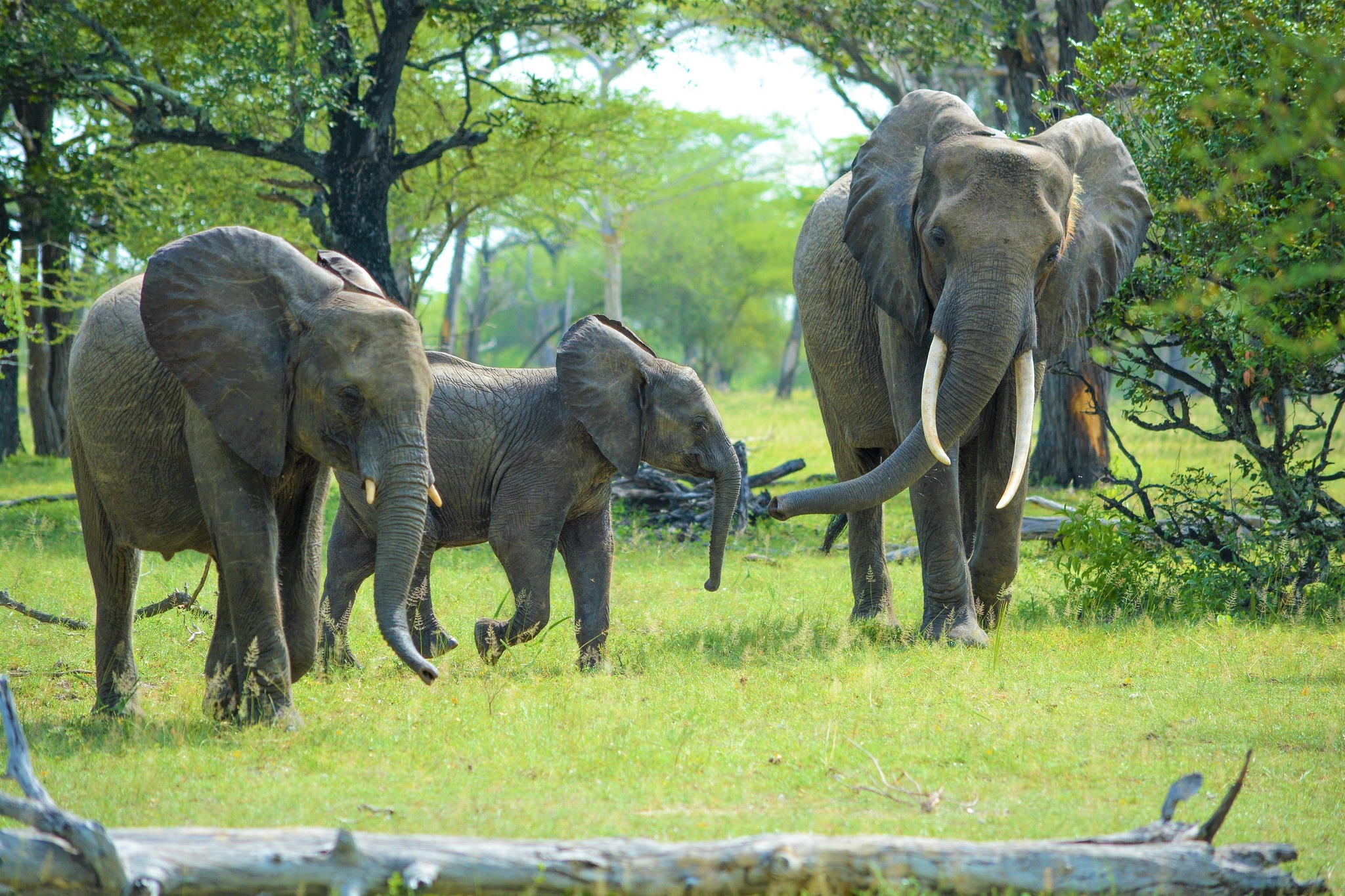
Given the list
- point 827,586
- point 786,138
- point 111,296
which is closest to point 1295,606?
point 827,586

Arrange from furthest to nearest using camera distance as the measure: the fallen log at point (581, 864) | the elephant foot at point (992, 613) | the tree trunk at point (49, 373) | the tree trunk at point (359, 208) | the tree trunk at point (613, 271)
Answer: the tree trunk at point (613, 271) < the tree trunk at point (49, 373) < the tree trunk at point (359, 208) < the elephant foot at point (992, 613) < the fallen log at point (581, 864)

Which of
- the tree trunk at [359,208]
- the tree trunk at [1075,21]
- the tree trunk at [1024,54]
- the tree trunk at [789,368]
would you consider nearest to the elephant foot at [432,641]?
the tree trunk at [359,208]

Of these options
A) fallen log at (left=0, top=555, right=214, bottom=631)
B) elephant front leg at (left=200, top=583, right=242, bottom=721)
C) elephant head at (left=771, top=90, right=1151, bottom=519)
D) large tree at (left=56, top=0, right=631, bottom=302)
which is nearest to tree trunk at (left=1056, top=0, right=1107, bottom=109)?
large tree at (left=56, top=0, right=631, bottom=302)

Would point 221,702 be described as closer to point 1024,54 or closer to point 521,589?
point 521,589

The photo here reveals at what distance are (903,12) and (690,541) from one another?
328 inches

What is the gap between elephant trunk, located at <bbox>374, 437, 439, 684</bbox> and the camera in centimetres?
582

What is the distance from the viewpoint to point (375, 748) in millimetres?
5973

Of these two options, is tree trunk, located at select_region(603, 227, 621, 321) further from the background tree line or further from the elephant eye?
the elephant eye

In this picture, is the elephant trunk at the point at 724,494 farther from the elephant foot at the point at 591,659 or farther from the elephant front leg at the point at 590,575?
the elephant foot at the point at 591,659

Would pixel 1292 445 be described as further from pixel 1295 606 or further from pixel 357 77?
pixel 357 77

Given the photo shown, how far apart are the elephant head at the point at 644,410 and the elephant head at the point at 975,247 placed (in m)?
1.12

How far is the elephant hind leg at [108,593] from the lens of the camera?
6898 mm

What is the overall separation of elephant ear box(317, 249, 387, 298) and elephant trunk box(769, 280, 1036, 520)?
226 centimetres

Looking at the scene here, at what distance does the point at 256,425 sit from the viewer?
595 cm
